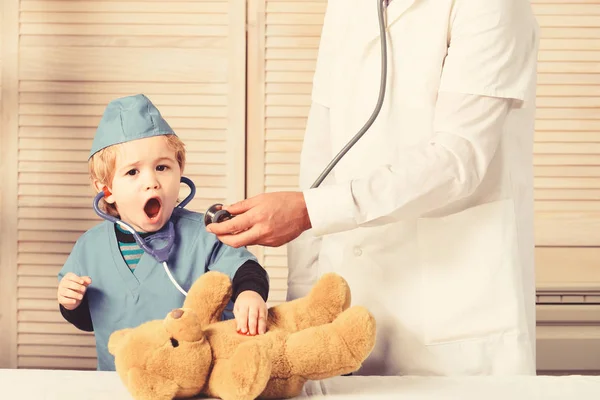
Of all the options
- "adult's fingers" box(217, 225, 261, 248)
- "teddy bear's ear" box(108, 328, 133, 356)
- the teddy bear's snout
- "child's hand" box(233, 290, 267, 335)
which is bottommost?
"teddy bear's ear" box(108, 328, 133, 356)

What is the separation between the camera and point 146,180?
1.35 metres

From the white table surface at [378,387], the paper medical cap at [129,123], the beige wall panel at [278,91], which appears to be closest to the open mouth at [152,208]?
the paper medical cap at [129,123]

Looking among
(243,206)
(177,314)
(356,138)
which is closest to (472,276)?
(356,138)

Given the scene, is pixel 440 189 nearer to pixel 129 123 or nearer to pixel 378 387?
pixel 378 387

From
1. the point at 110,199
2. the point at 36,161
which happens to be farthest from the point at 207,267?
the point at 36,161

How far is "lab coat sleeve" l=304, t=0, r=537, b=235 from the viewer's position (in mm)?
1121

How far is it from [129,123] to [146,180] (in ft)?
0.34

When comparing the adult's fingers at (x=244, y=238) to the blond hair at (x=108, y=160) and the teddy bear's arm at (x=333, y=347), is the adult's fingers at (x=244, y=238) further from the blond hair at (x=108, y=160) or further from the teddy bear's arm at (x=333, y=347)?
the blond hair at (x=108, y=160)

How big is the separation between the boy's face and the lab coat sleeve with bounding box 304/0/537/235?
0.34m

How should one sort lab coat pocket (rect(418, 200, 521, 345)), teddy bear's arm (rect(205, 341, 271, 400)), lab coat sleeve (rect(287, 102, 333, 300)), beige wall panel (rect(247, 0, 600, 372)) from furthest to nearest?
beige wall panel (rect(247, 0, 600, 372)) → lab coat sleeve (rect(287, 102, 333, 300)) → lab coat pocket (rect(418, 200, 521, 345)) → teddy bear's arm (rect(205, 341, 271, 400))

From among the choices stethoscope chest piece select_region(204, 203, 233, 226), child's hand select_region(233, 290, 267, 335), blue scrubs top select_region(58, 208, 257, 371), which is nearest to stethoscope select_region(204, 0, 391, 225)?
stethoscope chest piece select_region(204, 203, 233, 226)

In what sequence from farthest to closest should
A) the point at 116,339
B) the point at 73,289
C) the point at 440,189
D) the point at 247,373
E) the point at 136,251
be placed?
the point at 136,251, the point at 73,289, the point at 440,189, the point at 116,339, the point at 247,373

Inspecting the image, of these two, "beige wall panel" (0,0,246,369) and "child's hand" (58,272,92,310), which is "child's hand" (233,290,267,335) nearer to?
"child's hand" (58,272,92,310)

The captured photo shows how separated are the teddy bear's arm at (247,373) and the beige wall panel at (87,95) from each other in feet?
5.12
